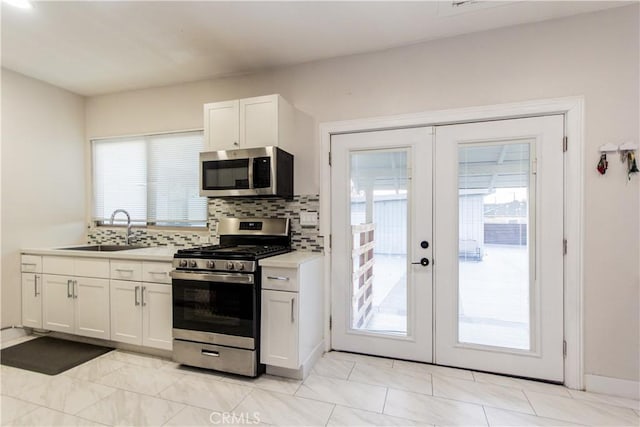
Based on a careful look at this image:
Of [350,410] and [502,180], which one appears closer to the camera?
[350,410]

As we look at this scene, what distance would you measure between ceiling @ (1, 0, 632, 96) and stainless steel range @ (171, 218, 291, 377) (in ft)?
5.56

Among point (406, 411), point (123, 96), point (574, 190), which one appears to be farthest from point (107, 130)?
point (574, 190)

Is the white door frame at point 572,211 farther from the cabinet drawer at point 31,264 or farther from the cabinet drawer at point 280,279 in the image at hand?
the cabinet drawer at point 31,264

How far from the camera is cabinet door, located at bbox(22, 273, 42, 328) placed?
3078mm

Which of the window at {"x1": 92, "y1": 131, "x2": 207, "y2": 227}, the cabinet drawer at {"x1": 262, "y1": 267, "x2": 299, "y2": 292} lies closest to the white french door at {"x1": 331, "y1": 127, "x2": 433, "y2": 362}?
the cabinet drawer at {"x1": 262, "y1": 267, "x2": 299, "y2": 292}

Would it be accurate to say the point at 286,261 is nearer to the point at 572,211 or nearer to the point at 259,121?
the point at 259,121

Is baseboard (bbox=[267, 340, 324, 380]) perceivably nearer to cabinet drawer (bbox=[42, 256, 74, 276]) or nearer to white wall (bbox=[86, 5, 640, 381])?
white wall (bbox=[86, 5, 640, 381])

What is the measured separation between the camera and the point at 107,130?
146 inches

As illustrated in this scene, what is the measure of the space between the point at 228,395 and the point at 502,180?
250 centimetres

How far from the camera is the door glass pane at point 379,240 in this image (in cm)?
268

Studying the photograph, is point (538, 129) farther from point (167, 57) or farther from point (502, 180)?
point (167, 57)

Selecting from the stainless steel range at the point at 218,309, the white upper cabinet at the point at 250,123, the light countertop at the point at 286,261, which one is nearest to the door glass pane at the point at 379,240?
the light countertop at the point at 286,261

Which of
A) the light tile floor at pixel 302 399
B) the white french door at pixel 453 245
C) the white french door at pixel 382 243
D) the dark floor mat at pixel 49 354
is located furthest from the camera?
the white french door at pixel 382 243

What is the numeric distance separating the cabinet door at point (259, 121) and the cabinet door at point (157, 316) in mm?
1412
